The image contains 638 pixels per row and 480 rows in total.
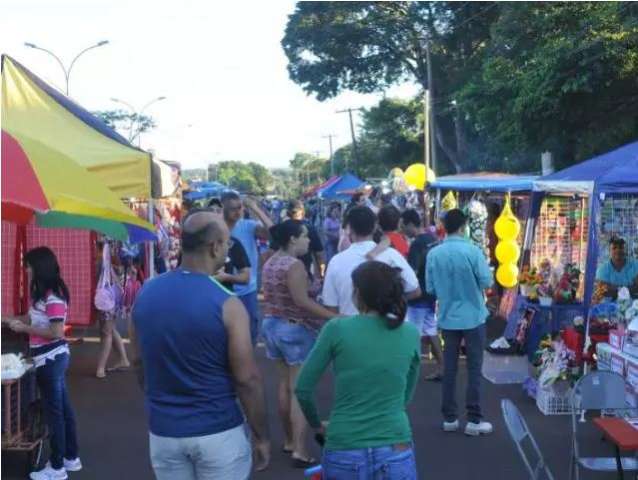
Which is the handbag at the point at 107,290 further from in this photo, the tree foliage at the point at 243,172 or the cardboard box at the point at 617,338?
the tree foliage at the point at 243,172

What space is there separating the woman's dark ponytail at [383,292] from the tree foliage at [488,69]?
40.4ft

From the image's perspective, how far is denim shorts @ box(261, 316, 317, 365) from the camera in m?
5.79

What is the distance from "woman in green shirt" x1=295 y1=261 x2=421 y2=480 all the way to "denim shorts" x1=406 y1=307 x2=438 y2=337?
5.36 m

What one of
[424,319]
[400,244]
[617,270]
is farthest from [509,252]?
[424,319]

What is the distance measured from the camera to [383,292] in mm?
3279

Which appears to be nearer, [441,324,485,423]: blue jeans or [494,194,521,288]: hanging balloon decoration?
[441,324,485,423]: blue jeans

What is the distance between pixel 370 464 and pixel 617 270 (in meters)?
6.48

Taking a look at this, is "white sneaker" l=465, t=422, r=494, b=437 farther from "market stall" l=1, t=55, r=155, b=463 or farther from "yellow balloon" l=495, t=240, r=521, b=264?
"yellow balloon" l=495, t=240, r=521, b=264

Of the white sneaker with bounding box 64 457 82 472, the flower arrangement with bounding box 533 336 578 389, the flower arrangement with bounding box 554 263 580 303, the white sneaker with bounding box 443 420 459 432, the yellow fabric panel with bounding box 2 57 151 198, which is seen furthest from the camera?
the flower arrangement with bounding box 554 263 580 303

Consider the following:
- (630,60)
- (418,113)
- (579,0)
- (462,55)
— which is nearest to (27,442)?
(630,60)

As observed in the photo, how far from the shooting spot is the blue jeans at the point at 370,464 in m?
3.25

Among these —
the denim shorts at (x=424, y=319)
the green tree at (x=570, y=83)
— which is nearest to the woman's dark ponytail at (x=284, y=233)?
the denim shorts at (x=424, y=319)

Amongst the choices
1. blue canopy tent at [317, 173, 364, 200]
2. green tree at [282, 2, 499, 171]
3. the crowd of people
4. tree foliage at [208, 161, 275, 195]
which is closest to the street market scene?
the crowd of people

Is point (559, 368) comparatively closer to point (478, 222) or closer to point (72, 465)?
point (72, 465)
